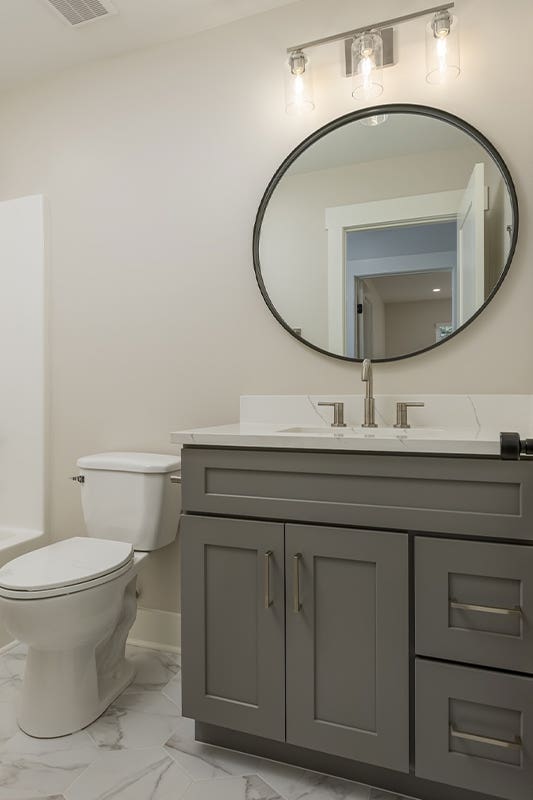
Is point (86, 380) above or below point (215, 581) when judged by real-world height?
above

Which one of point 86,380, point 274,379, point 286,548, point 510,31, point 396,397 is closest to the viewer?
point 286,548

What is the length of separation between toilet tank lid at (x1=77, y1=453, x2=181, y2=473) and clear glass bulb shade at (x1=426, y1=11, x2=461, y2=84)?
1.58m

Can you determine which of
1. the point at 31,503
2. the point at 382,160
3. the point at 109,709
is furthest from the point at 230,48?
the point at 109,709

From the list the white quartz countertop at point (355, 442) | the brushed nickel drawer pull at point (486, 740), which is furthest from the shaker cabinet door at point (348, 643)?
the white quartz countertop at point (355, 442)

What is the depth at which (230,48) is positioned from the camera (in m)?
2.02

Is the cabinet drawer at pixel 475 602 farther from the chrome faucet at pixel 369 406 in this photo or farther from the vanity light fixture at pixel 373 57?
the vanity light fixture at pixel 373 57

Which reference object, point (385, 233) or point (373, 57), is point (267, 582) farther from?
point (373, 57)

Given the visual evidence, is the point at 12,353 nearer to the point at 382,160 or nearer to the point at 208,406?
the point at 208,406

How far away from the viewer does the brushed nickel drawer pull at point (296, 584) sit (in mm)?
1344

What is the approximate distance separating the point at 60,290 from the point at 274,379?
3.54 feet

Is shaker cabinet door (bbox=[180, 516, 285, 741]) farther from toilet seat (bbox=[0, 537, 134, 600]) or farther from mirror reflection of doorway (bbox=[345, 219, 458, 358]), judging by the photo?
mirror reflection of doorway (bbox=[345, 219, 458, 358])

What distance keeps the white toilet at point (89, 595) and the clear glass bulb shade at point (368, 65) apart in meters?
1.45

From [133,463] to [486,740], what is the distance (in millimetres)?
1333

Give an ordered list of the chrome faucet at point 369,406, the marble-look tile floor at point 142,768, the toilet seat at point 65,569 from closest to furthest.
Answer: the marble-look tile floor at point 142,768
the toilet seat at point 65,569
the chrome faucet at point 369,406
